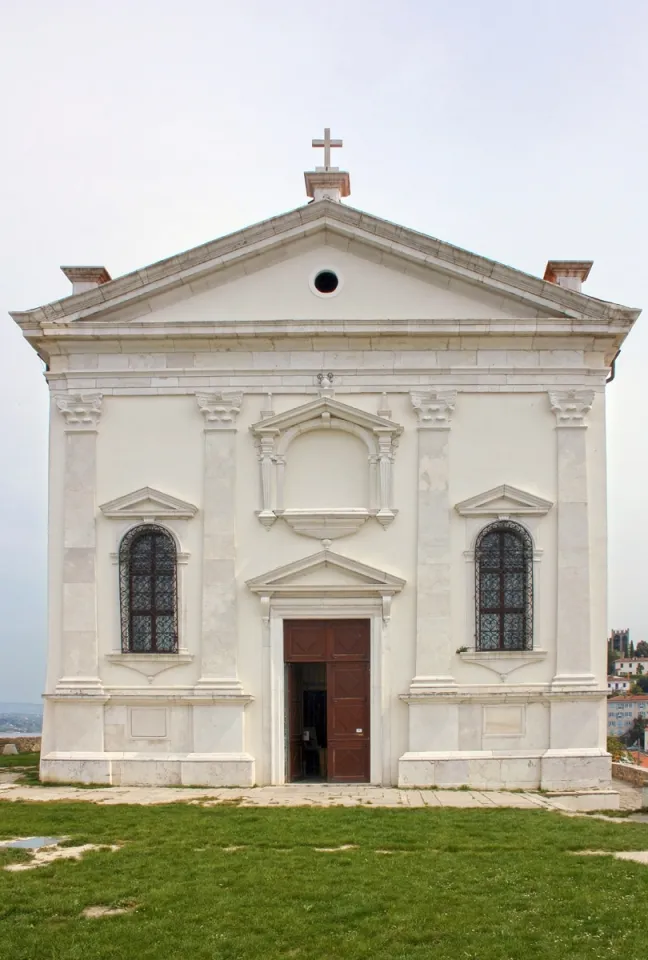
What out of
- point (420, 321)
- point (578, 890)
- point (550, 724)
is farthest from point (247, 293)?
point (578, 890)

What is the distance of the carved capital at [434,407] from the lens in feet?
63.3

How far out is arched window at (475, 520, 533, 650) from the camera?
62.1 ft

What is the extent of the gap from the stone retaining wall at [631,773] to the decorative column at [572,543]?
9.19ft

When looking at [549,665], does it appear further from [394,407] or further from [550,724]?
[394,407]

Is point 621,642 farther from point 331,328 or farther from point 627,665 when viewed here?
point 331,328

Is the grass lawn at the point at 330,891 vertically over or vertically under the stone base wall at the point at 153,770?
over

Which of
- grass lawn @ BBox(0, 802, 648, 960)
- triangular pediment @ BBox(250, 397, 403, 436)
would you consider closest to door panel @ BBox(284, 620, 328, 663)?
triangular pediment @ BBox(250, 397, 403, 436)

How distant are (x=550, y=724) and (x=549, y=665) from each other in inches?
40.6

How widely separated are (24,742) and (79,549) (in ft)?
34.6

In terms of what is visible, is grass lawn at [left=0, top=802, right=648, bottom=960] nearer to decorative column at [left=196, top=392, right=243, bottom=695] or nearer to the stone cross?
decorative column at [left=196, top=392, right=243, bottom=695]

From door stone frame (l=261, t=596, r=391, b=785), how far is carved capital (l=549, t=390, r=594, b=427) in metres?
4.74

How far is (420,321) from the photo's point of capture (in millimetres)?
19141

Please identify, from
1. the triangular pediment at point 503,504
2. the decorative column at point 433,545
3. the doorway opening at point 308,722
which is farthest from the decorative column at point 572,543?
the doorway opening at point 308,722

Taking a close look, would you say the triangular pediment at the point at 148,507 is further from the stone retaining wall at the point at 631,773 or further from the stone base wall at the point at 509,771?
the stone retaining wall at the point at 631,773
